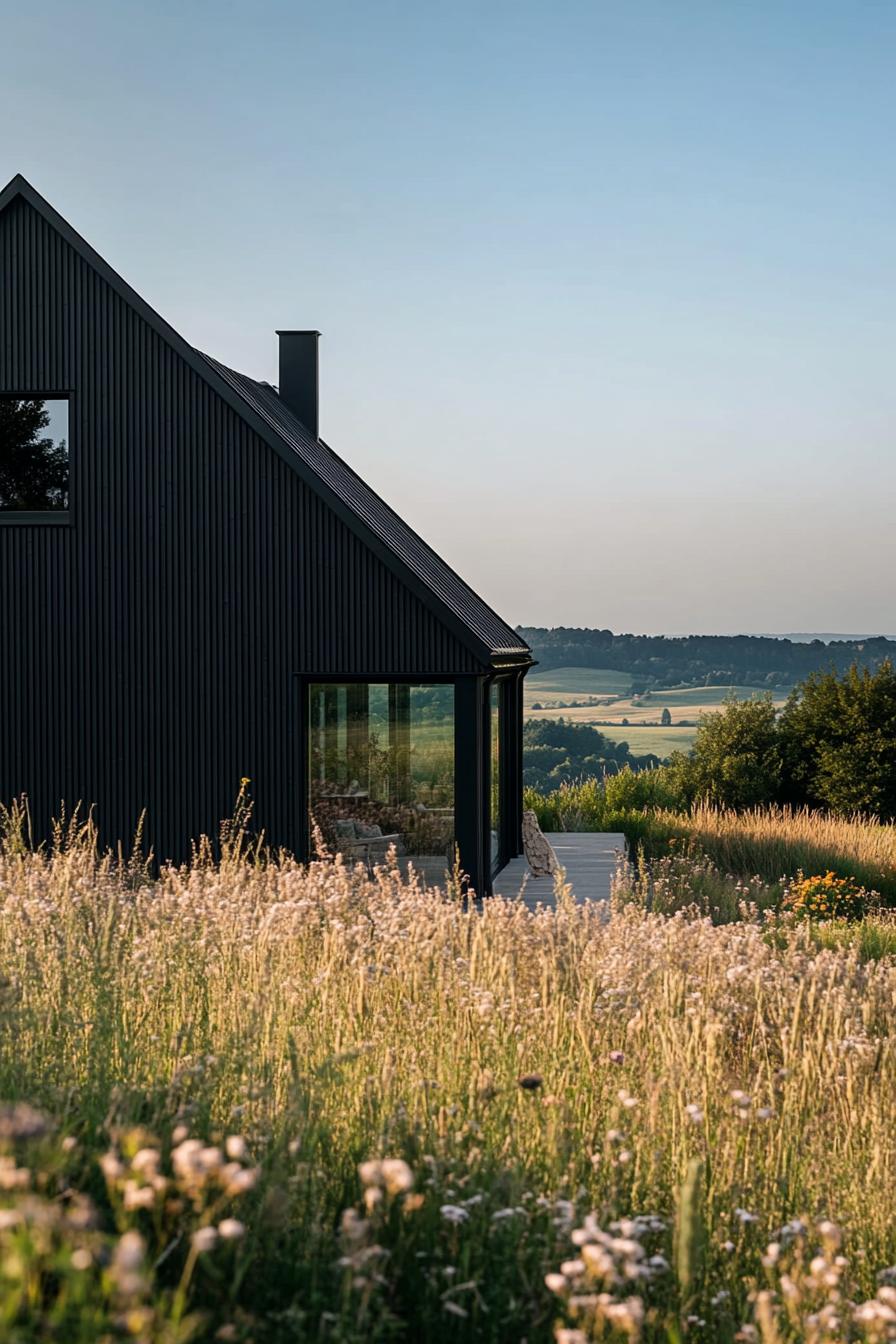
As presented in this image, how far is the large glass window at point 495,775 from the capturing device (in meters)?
14.7

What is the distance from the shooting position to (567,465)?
21.5m

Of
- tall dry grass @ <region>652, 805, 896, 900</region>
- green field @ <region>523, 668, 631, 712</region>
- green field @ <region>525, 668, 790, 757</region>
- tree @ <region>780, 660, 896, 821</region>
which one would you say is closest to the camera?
tall dry grass @ <region>652, 805, 896, 900</region>

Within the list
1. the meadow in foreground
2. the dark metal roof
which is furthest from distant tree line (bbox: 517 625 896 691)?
the meadow in foreground

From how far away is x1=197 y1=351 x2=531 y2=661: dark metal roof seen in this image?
592 inches

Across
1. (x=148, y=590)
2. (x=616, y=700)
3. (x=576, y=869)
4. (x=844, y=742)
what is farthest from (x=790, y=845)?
(x=616, y=700)

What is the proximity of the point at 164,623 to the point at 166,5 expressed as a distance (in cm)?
716

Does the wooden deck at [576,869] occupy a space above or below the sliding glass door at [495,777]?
below

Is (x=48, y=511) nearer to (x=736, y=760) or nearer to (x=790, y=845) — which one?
(x=790, y=845)

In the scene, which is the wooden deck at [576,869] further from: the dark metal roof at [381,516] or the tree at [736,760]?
the tree at [736,760]

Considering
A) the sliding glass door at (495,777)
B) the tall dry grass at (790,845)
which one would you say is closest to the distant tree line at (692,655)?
the tall dry grass at (790,845)

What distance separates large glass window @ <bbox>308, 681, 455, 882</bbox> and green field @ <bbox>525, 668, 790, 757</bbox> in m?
25.7

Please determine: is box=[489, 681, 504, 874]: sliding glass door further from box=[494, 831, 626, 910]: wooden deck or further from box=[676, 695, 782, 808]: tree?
box=[676, 695, 782, 808]: tree

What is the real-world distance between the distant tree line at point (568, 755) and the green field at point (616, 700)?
28.4 feet

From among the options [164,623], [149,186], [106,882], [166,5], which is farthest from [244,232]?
[106,882]
